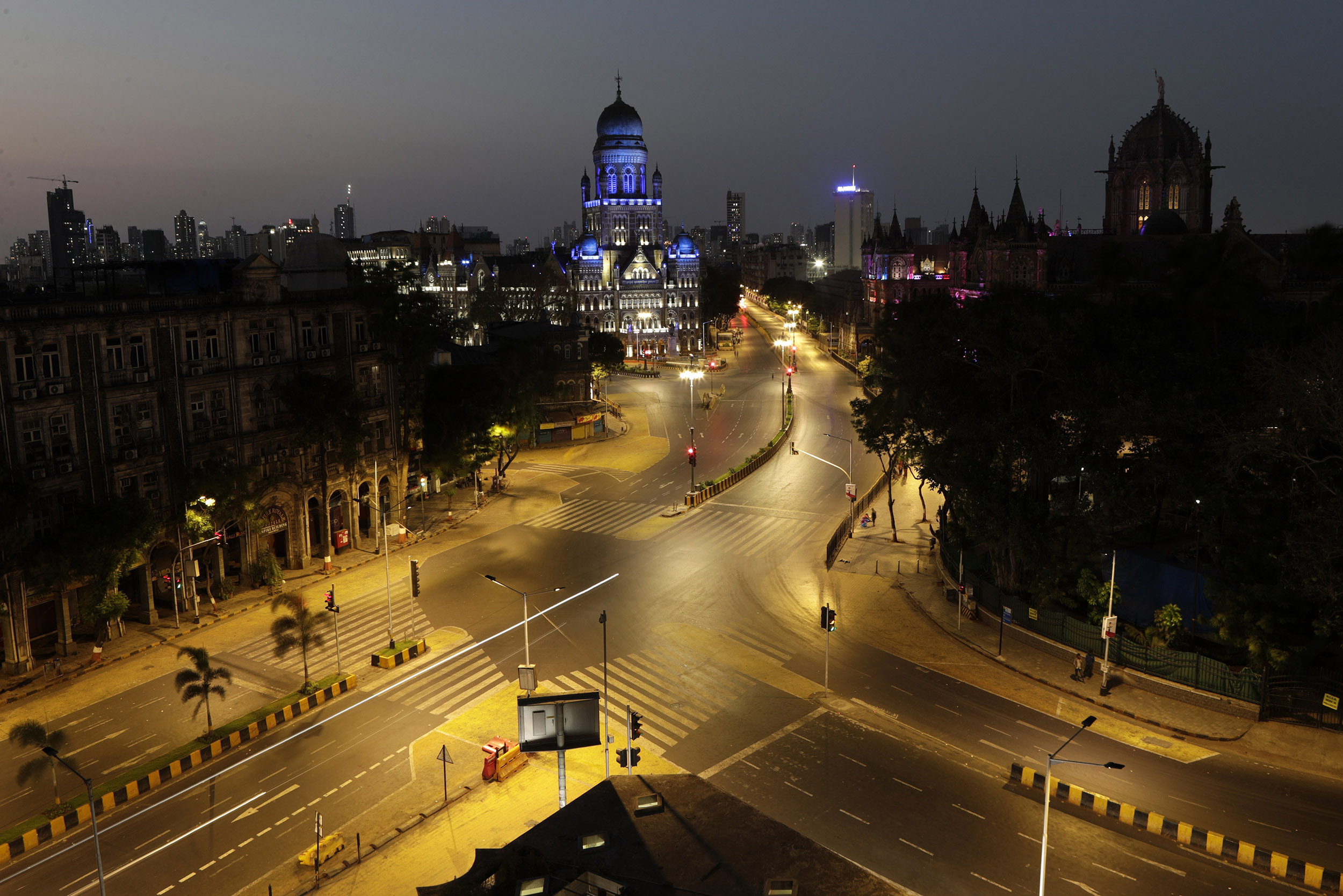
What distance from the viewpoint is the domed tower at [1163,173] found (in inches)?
4483

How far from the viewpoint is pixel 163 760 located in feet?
111

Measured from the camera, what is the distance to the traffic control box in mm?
33250

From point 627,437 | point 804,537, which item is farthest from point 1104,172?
point 804,537

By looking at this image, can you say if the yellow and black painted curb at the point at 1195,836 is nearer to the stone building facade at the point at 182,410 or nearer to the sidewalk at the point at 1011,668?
the sidewalk at the point at 1011,668

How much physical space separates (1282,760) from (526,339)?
227 feet

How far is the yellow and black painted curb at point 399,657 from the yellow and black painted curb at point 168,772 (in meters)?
1.71

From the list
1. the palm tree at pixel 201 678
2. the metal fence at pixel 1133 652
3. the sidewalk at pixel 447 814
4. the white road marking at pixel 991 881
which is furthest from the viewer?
the metal fence at pixel 1133 652

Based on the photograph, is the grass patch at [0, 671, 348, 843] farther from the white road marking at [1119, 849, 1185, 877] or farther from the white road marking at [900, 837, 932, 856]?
the white road marking at [1119, 849, 1185, 877]

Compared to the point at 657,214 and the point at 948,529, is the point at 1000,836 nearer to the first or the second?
the point at 948,529

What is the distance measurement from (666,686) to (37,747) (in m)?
22.8

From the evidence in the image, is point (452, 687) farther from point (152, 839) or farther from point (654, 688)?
point (152, 839)

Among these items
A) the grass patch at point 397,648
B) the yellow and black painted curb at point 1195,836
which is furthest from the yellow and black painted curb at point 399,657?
the yellow and black painted curb at point 1195,836

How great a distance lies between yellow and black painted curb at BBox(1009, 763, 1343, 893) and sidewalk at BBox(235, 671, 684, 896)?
41.4 feet

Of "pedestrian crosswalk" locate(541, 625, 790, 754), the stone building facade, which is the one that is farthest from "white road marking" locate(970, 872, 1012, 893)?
the stone building facade
